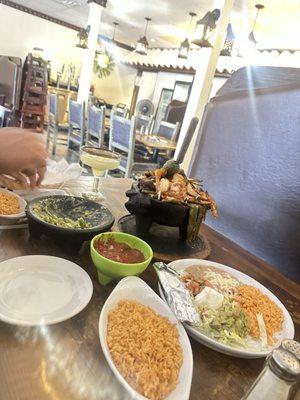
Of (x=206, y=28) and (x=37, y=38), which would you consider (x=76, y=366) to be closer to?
(x=206, y=28)

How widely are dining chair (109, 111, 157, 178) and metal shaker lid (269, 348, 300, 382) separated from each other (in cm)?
349

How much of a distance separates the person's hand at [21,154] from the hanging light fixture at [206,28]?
134 inches

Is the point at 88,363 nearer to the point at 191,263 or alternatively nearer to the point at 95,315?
the point at 95,315

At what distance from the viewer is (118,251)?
910 millimetres

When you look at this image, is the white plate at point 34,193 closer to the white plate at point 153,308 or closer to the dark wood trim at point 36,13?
the white plate at point 153,308

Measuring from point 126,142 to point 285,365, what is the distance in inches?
147

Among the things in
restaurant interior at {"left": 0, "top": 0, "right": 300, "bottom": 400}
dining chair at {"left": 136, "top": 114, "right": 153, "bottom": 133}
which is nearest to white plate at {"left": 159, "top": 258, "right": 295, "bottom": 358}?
restaurant interior at {"left": 0, "top": 0, "right": 300, "bottom": 400}

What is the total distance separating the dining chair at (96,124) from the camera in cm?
443

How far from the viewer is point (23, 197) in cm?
126

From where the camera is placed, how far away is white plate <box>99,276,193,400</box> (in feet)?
1.76

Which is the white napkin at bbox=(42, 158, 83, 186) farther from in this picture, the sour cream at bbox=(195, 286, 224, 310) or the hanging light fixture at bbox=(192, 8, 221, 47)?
the hanging light fixture at bbox=(192, 8, 221, 47)

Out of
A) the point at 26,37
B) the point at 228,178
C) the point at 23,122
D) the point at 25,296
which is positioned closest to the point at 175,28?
the point at 26,37

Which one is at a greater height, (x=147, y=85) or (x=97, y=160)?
(x=147, y=85)

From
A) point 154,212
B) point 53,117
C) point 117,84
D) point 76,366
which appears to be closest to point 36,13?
point 117,84
